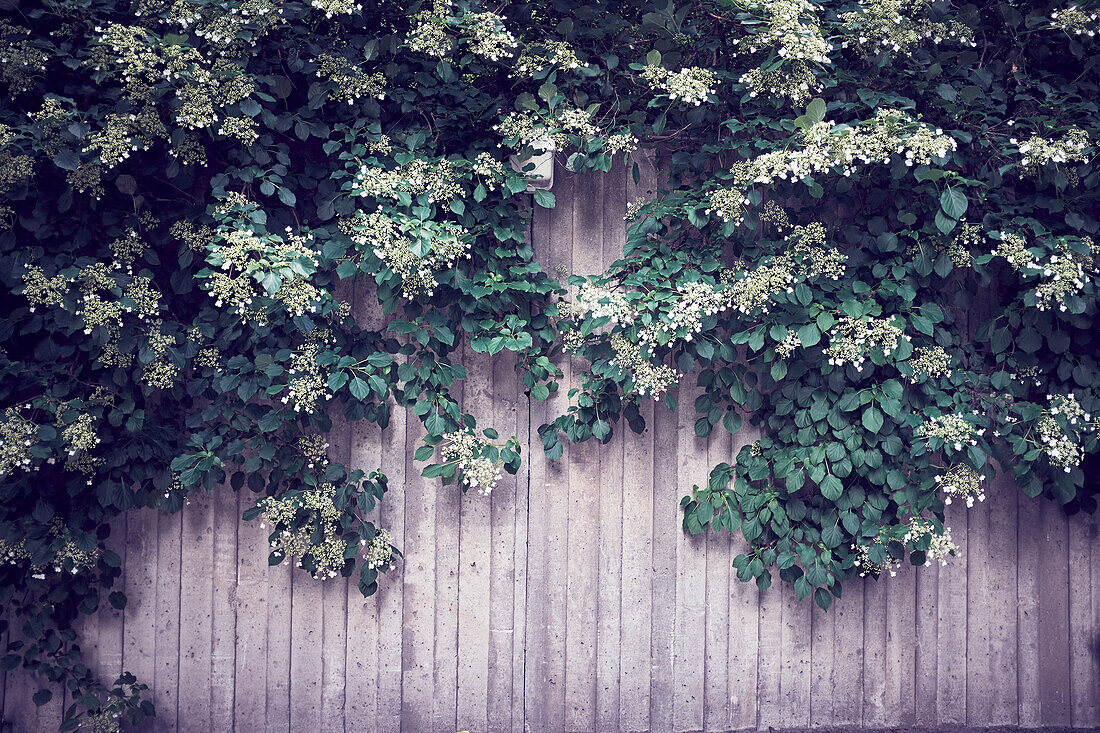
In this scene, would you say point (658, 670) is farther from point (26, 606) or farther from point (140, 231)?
point (140, 231)

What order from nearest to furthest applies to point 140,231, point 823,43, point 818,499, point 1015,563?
point 823,43
point 140,231
point 818,499
point 1015,563

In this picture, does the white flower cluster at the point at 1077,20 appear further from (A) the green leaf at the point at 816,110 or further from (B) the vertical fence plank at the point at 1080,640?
(B) the vertical fence plank at the point at 1080,640

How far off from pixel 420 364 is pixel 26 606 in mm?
1640

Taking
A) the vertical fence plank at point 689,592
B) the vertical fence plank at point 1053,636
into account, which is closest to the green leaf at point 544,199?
the vertical fence plank at point 689,592

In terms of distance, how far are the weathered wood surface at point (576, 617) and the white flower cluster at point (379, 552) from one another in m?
0.13

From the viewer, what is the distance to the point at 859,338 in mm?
2240

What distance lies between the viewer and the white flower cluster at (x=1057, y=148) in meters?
2.17

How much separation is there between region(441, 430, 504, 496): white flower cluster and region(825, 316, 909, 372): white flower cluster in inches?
48.2

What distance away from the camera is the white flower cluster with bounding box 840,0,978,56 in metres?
2.24

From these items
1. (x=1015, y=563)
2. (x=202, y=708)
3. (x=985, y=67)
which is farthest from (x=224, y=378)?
(x=1015, y=563)

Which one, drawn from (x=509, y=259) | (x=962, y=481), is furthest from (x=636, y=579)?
(x=509, y=259)

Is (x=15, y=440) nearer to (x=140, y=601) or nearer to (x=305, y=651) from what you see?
(x=140, y=601)

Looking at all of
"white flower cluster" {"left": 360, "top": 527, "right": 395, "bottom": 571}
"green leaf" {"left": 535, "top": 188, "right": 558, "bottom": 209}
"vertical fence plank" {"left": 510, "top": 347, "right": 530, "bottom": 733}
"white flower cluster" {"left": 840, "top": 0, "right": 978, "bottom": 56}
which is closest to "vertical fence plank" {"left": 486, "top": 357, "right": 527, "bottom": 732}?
"vertical fence plank" {"left": 510, "top": 347, "right": 530, "bottom": 733}

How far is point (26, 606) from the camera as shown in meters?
2.40
